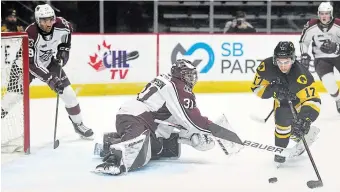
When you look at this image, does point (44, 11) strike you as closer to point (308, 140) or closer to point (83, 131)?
point (83, 131)

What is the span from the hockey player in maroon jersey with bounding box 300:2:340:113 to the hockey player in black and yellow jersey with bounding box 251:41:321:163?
232cm

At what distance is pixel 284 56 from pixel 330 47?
8.80 ft

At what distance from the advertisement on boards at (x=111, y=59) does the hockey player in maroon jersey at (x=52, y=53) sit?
6.80 ft

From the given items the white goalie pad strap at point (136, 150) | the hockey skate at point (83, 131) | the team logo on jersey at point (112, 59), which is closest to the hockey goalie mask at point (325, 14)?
the team logo on jersey at point (112, 59)

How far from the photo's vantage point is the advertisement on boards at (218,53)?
7.04 metres

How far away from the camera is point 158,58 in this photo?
7.03 meters

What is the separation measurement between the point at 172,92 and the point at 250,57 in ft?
12.7

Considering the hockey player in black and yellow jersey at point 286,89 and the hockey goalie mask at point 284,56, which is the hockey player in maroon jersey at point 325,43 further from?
the hockey goalie mask at point 284,56

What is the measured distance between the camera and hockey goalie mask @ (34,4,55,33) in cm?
441

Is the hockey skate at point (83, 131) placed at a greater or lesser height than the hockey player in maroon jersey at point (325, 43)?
lesser

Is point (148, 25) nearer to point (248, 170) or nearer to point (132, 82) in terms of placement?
point (132, 82)

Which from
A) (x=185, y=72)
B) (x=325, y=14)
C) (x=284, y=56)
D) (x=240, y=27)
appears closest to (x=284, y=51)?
(x=284, y=56)

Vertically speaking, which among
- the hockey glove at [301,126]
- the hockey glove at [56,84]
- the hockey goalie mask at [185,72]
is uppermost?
the hockey goalie mask at [185,72]

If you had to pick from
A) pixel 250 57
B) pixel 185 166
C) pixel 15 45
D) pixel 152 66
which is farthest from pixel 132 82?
pixel 185 166
